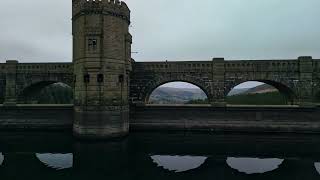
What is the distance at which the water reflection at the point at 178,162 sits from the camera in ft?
53.3

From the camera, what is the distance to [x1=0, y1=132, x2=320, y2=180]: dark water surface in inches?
590

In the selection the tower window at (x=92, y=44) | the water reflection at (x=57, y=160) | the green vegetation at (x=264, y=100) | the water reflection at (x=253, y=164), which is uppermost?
the tower window at (x=92, y=44)

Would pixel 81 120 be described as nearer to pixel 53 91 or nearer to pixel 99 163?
pixel 99 163

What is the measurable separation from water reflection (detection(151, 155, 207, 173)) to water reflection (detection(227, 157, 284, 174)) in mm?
1890

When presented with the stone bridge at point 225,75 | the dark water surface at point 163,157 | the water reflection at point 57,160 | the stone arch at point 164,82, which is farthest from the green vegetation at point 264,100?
the water reflection at point 57,160

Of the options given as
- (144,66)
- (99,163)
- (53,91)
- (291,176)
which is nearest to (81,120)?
(99,163)

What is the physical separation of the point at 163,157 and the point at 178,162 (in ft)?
4.65

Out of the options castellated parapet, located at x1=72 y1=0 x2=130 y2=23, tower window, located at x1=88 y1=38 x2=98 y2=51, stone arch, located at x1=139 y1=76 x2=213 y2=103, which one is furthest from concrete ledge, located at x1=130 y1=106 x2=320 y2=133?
castellated parapet, located at x1=72 y1=0 x2=130 y2=23

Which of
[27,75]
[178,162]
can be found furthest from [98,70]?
[27,75]

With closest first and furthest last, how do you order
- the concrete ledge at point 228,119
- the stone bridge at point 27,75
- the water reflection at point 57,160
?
the water reflection at point 57,160
the concrete ledge at point 228,119
the stone bridge at point 27,75

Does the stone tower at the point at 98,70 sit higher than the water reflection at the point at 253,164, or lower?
higher

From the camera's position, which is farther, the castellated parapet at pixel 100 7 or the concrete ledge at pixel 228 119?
the concrete ledge at pixel 228 119

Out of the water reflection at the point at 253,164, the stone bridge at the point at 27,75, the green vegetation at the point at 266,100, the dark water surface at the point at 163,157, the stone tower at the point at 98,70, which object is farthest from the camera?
the green vegetation at the point at 266,100

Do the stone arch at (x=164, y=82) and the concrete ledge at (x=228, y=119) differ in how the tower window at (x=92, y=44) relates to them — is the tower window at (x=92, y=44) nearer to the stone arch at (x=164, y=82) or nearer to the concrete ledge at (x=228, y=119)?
the stone arch at (x=164, y=82)
